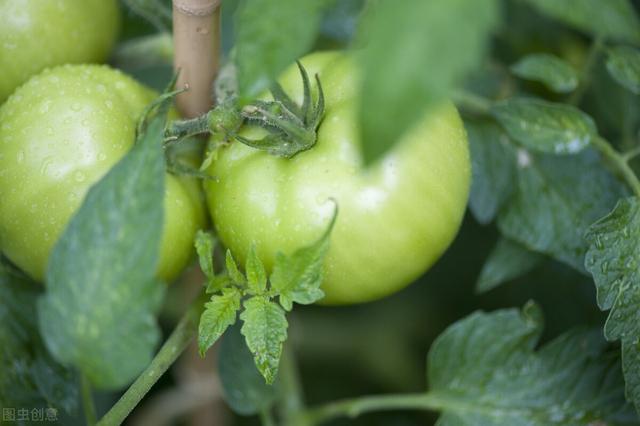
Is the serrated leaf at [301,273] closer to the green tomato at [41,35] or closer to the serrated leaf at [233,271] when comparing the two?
the serrated leaf at [233,271]

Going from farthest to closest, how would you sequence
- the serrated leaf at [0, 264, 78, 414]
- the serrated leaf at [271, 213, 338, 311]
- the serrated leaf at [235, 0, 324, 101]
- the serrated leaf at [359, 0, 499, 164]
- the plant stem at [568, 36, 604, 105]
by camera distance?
the plant stem at [568, 36, 604, 105]
the serrated leaf at [0, 264, 78, 414]
the serrated leaf at [271, 213, 338, 311]
the serrated leaf at [235, 0, 324, 101]
the serrated leaf at [359, 0, 499, 164]

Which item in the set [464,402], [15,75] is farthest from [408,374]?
[15,75]

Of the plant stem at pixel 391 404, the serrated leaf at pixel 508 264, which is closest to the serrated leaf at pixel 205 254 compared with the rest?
the plant stem at pixel 391 404

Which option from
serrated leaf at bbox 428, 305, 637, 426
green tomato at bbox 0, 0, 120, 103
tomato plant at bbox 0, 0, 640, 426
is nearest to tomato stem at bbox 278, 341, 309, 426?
tomato plant at bbox 0, 0, 640, 426

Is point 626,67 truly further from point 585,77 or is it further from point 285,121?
point 285,121

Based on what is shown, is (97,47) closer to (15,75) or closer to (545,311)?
(15,75)

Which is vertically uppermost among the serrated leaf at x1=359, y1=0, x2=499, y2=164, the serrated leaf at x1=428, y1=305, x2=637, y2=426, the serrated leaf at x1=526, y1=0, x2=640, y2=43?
the serrated leaf at x1=359, y1=0, x2=499, y2=164

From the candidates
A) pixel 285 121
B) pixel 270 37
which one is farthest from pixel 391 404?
pixel 270 37

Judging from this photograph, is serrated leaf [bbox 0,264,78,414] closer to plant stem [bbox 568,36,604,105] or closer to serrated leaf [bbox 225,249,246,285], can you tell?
serrated leaf [bbox 225,249,246,285]
